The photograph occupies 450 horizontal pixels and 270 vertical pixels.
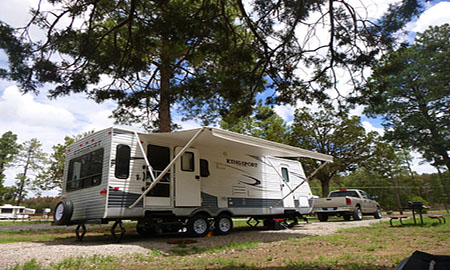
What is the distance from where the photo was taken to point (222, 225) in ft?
28.6

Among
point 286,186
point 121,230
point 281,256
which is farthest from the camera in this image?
point 286,186

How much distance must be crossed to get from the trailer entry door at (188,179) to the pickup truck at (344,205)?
849cm

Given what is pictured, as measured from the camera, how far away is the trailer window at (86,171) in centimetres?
739

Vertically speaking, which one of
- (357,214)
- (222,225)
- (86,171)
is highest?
(86,171)

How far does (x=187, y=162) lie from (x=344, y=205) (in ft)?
29.9

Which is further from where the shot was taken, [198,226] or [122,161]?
[198,226]

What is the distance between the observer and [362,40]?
6.43 metres

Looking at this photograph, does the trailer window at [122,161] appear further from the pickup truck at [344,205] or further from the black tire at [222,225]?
the pickup truck at [344,205]

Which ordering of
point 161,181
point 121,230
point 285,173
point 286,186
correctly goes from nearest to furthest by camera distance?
point 121,230
point 161,181
point 286,186
point 285,173

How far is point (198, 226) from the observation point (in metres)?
8.16

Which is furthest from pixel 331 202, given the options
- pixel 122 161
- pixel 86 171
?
pixel 86 171

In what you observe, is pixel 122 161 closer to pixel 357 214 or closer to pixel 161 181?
pixel 161 181

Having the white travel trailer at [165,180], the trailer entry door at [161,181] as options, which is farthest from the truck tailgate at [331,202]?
the trailer entry door at [161,181]

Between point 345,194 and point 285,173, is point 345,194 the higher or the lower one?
the lower one
